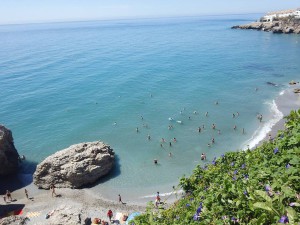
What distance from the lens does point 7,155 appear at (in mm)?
A: 35531

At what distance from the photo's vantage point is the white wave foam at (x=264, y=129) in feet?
127

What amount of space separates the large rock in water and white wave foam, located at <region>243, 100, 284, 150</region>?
1876 cm

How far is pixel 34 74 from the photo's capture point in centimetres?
7931

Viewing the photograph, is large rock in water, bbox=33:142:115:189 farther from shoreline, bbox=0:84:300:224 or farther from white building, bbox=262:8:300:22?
white building, bbox=262:8:300:22

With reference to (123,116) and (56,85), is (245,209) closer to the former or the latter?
(123,116)

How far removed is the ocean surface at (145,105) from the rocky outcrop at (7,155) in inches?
60.8

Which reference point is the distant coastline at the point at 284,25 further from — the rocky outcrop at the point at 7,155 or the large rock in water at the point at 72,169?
the rocky outcrop at the point at 7,155

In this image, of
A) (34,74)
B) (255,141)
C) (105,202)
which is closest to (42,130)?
(105,202)

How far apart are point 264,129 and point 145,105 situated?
71.5ft

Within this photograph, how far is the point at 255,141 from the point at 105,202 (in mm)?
21594

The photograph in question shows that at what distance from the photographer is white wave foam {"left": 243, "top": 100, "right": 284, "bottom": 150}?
3872 cm

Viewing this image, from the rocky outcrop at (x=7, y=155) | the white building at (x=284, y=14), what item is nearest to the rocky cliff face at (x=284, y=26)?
the white building at (x=284, y=14)

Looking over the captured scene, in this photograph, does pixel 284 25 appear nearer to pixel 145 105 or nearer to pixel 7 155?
pixel 145 105

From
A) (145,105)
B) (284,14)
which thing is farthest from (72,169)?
(284,14)
